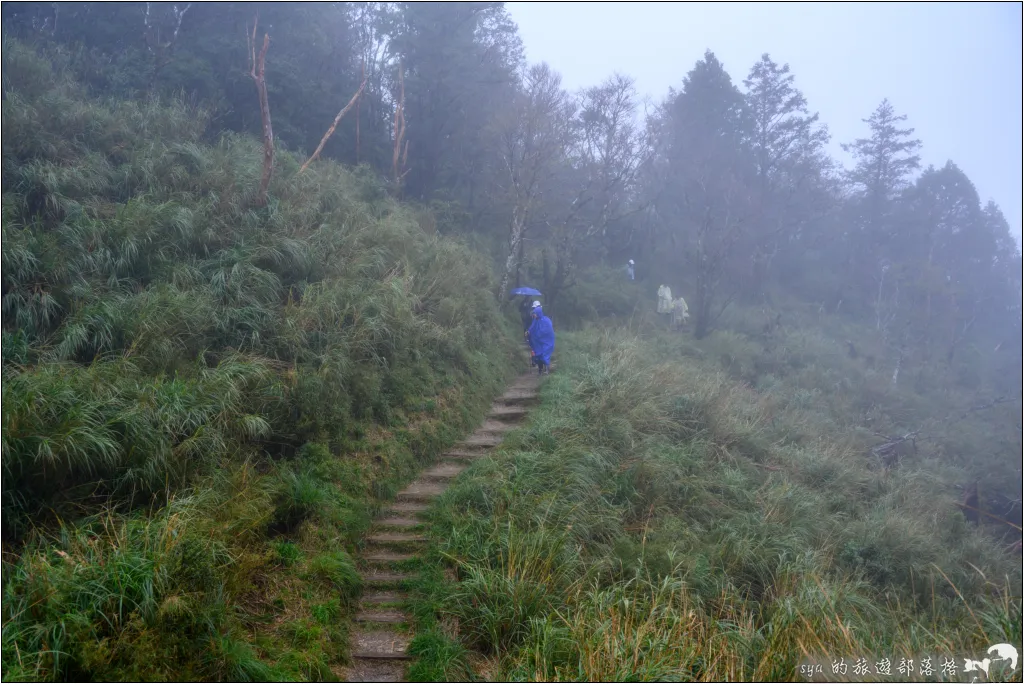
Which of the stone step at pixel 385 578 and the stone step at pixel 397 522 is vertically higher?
the stone step at pixel 397 522

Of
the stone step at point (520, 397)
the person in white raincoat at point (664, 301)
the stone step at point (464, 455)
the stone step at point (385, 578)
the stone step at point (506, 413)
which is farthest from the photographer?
the person in white raincoat at point (664, 301)

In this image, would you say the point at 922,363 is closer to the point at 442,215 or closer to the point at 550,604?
the point at 442,215

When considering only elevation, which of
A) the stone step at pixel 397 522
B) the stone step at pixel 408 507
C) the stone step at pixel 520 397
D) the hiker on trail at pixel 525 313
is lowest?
the stone step at pixel 397 522

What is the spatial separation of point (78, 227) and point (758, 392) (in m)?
17.0

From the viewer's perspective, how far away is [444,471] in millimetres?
9562

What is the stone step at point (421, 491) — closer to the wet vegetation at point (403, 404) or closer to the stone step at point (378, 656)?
the wet vegetation at point (403, 404)

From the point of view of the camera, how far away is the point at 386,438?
9438 mm

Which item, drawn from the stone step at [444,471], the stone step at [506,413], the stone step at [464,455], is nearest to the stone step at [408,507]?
the stone step at [444,471]

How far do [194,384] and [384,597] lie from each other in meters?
3.04

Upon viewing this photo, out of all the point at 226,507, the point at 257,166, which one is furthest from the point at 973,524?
the point at 257,166

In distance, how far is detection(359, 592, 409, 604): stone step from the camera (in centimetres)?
674

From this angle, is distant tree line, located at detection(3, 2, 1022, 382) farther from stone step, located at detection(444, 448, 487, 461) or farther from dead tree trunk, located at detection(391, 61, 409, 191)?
stone step, located at detection(444, 448, 487, 461)

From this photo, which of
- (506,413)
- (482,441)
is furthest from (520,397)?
(482,441)

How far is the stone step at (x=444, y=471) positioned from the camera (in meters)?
9.35
